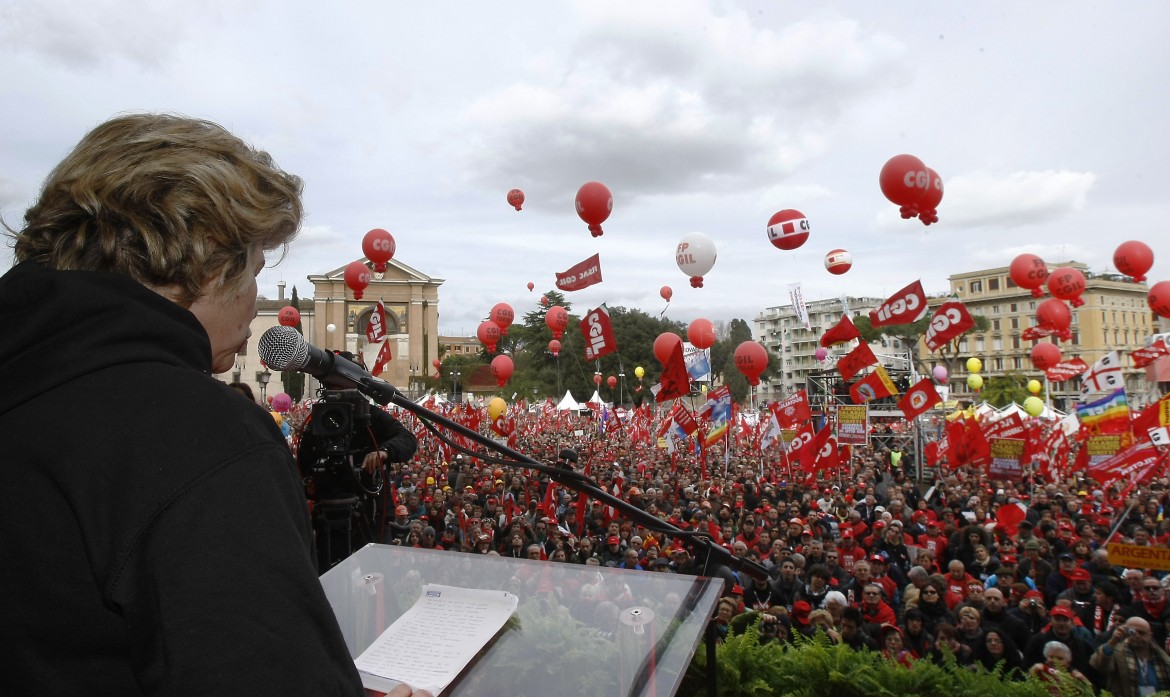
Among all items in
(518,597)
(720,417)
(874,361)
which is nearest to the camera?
(518,597)

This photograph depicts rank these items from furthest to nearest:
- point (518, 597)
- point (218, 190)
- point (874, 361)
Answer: point (874, 361) < point (518, 597) < point (218, 190)

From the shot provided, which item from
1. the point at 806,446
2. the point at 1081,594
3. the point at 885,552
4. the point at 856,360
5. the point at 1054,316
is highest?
the point at 1054,316

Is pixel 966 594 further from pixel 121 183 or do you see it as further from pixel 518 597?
pixel 121 183

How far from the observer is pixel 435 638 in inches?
65.2

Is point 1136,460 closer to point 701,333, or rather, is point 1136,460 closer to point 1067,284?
point 1067,284

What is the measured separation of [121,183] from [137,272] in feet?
0.38

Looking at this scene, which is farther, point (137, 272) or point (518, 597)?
point (518, 597)

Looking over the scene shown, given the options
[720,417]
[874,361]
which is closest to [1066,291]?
[874,361]

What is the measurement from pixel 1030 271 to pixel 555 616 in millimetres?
20331

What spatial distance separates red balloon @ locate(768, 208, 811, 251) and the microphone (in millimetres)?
12325

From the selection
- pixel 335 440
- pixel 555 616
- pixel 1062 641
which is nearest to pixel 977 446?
pixel 1062 641

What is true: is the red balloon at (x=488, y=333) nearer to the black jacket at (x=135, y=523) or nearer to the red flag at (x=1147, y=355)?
the red flag at (x=1147, y=355)

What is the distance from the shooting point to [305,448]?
3.54 metres

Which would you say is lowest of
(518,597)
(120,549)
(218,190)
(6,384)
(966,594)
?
(966,594)
